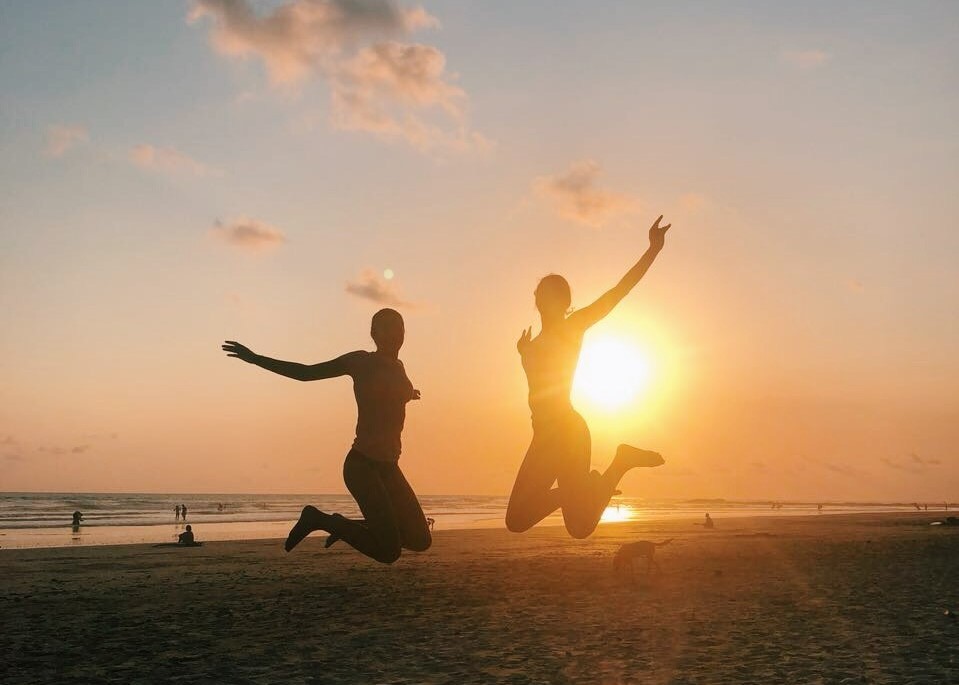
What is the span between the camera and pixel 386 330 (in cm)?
566

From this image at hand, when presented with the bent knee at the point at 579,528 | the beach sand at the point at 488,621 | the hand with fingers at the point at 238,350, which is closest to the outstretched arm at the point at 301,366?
the hand with fingers at the point at 238,350

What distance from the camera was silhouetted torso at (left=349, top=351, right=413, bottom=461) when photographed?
5547mm

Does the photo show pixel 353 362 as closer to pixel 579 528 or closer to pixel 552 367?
pixel 552 367

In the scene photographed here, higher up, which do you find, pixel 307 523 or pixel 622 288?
pixel 622 288

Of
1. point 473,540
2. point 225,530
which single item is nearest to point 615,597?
point 473,540

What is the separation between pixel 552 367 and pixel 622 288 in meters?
0.77

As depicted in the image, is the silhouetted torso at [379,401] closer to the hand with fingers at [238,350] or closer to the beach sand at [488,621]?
the hand with fingers at [238,350]

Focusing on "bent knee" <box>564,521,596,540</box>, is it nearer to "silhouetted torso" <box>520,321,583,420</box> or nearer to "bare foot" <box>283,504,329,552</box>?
"silhouetted torso" <box>520,321,583,420</box>

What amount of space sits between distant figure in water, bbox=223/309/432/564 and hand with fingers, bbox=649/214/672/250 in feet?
6.24

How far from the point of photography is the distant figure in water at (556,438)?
5625mm

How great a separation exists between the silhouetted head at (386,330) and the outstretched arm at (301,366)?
8.0 inches

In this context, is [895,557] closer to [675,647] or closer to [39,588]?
[675,647]

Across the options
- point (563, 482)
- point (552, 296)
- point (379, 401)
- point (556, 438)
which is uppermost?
point (552, 296)

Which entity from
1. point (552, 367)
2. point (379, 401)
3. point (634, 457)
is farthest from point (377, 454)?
point (634, 457)
